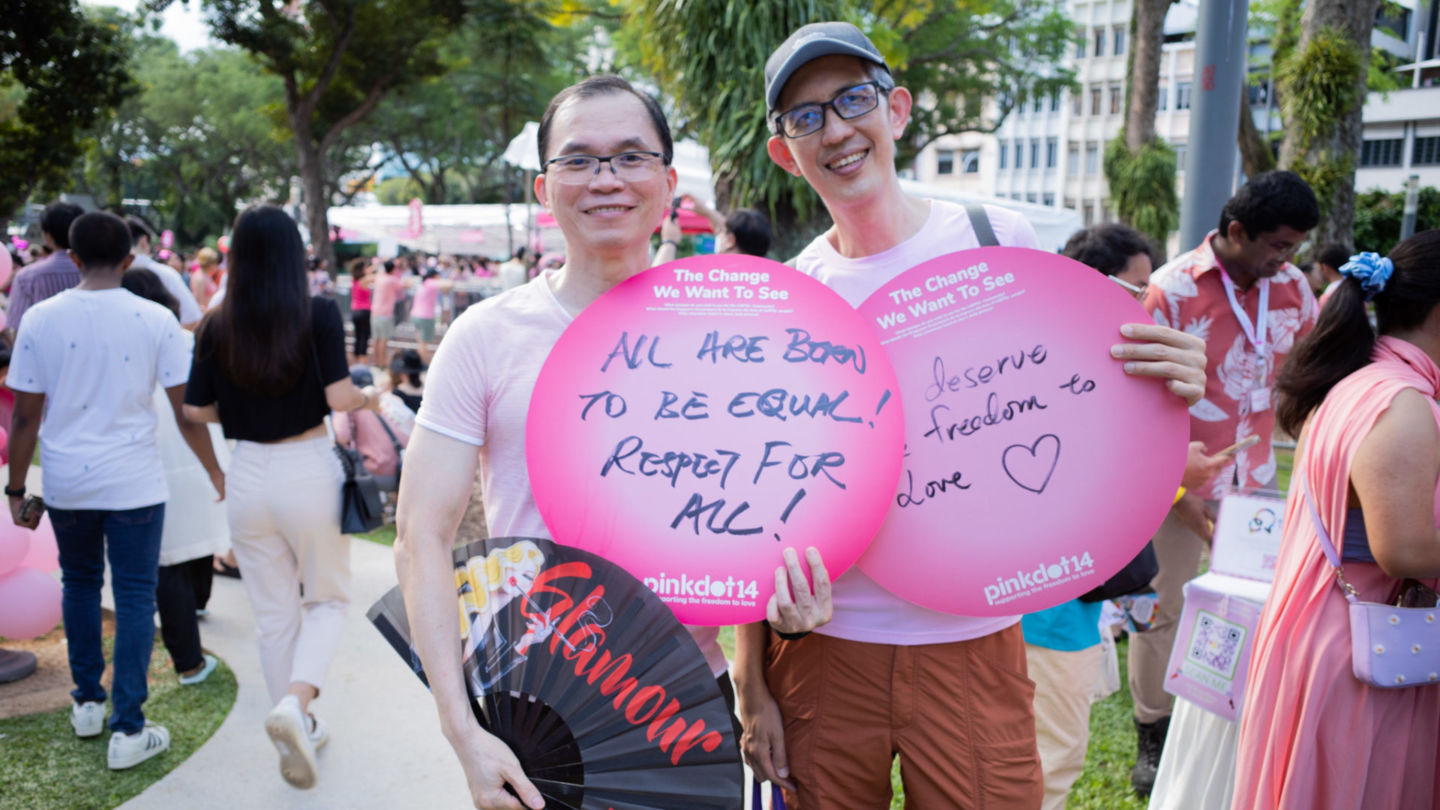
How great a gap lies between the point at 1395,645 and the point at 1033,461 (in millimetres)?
948

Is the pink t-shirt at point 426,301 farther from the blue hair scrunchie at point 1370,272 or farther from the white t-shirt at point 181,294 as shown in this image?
the blue hair scrunchie at point 1370,272

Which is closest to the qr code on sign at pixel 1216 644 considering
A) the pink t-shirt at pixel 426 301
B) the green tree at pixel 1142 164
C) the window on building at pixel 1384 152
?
the green tree at pixel 1142 164

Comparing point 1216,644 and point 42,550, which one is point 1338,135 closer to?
point 1216,644

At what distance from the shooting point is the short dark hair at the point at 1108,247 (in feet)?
12.1

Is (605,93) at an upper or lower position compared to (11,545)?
upper

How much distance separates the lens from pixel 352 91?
1941cm

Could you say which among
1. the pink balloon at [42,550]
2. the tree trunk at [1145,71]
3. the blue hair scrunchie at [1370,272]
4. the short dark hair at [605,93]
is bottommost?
the pink balloon at [42,550]

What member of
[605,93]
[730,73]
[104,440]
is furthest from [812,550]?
[730,73]

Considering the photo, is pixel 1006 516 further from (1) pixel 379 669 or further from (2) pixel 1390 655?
(1) pixel 379 669

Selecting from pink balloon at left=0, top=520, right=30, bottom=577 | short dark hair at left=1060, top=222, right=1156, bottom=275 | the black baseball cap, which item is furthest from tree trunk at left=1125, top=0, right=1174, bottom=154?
pink balloon at left=0, top=520, right=30, bottom=577

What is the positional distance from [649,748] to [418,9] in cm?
1970

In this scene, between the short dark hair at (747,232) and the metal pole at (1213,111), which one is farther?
the short dark hair at (747,232)

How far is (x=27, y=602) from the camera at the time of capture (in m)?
3.72

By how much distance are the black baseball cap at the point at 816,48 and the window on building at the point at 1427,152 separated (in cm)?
5106
